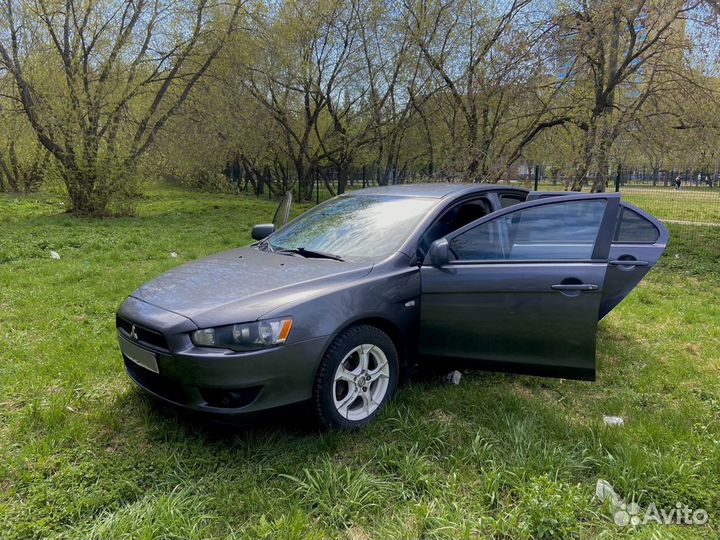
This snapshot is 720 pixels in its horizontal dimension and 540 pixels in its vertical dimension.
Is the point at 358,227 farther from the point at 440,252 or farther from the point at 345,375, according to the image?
the point at 345,375

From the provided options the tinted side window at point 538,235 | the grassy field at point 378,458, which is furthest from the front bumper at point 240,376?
the tinted side window at point 538,235

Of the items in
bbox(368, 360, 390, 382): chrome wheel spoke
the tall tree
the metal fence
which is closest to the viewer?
bbox(368, 360, 390, 382): chrome wheel spoke

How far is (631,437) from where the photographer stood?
2924mm

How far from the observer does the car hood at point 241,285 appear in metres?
2.74

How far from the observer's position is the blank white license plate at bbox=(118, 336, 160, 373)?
2.83 meters

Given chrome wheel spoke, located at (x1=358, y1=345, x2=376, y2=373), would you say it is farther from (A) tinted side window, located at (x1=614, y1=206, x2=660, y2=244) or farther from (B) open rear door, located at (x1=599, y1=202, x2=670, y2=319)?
→ (A) tinted side window, located at (x1=614, y1=206, x2=660, y2=244)

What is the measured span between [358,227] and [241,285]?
1165 millimetres

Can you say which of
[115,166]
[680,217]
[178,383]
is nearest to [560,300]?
[178,383]

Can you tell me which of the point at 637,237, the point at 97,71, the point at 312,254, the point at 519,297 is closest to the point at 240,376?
the point at 312,254

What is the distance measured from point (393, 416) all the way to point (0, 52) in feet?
51.6

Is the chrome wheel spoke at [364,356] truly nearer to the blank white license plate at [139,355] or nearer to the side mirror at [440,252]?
the side mirror at [440,252]

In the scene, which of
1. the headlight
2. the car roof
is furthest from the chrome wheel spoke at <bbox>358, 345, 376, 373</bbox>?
the car roof

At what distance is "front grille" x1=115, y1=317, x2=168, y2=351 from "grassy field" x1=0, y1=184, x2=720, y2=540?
566mm

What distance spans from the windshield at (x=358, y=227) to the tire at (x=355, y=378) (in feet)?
2.05
